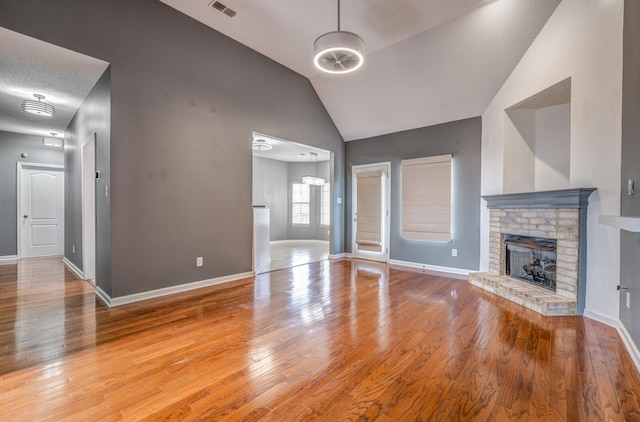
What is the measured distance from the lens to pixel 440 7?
3604 mm

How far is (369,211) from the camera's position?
257 inches

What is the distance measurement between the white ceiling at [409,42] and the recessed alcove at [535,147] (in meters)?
0.66

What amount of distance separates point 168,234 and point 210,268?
0.80 m

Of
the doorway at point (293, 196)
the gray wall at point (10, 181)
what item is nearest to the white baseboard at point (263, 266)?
the doorway at point (293, 196)

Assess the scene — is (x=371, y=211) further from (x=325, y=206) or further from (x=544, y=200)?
(x=325, y=206)

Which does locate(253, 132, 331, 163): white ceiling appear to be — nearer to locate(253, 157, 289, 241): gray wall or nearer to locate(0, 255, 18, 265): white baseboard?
locate(253, 157, 289, 241): gray wall

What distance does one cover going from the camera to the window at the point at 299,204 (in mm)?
10195

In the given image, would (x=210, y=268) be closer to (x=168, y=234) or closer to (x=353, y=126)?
(x=168, y=234)

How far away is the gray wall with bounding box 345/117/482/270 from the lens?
16.5 ft

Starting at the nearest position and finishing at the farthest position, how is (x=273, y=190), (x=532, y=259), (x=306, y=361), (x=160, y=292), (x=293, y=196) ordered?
1. (x=306, y=361)
2. (x=160, y=292)
3. (x=532, y=259)
4. (x=273, y=190)
5. (x=293, y=196)

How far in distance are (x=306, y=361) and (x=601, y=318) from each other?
3121 mm

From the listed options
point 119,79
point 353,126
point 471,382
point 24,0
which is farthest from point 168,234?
point 353,126

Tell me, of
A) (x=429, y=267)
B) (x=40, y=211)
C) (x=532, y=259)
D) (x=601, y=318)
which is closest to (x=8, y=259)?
(x=40, y=211)

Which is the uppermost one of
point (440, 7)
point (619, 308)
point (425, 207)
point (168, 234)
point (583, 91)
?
point (440, 7)
